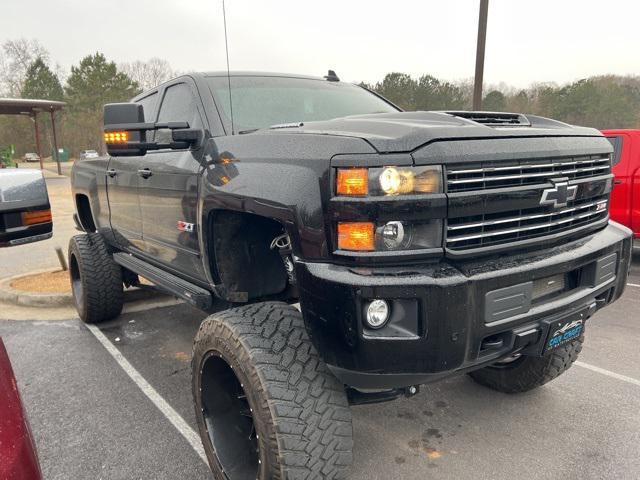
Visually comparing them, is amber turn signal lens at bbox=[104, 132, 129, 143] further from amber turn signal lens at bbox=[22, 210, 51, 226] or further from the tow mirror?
amber turn signal lens at bbox=[22, 210, 51, 226]

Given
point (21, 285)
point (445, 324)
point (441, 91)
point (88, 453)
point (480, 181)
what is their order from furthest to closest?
1. point (441, 91)
2. point (21, 285)
3. point (88, 453)
4. point (480, 181)
5. point (445, 324)

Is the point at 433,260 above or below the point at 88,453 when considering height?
above

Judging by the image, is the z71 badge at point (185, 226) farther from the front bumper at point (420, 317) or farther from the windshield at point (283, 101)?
the front bumper at point (420, 317)

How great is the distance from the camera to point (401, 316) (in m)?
1.72

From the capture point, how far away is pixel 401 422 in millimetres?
2939

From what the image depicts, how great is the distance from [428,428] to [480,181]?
65.5 inches

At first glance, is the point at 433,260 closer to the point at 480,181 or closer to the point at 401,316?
the point at 401,316

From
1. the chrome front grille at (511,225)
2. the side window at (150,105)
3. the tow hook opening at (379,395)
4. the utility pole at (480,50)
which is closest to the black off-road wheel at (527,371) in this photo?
the chrome front grille at (511,225)

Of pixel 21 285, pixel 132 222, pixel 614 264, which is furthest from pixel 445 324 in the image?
pixel 21 285

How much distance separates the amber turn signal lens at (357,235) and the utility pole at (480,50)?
8.87m

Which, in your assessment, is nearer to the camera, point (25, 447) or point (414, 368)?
point (25, 447)

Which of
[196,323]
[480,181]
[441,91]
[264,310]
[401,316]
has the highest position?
[441,91]

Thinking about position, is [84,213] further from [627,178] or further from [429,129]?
[627,178]

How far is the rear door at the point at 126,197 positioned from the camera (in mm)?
3504
